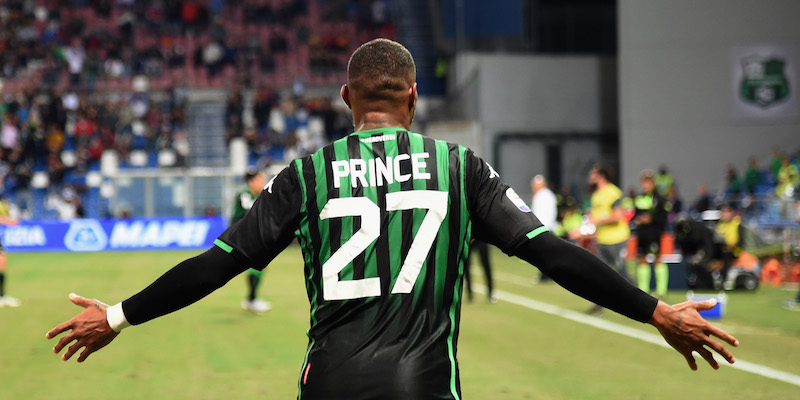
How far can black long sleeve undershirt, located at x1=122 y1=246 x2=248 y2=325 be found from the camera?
298cm

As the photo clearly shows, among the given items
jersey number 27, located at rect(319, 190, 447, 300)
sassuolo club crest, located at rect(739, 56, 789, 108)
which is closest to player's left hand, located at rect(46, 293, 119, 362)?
jersey number 27, located at rect(319, 190, 447, 300)

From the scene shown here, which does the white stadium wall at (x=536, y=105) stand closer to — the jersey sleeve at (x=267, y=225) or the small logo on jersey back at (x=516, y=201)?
the small logo on jersey back at (x=516, y=201)

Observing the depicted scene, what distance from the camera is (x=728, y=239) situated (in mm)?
19328

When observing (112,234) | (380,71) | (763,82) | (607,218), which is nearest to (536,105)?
(763,82)

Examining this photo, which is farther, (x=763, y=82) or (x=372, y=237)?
(x=763, y=82)

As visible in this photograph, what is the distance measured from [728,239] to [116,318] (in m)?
17.9

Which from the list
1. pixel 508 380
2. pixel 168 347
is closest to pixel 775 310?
pixel 508 380

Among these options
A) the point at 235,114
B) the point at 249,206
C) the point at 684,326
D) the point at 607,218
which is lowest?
the point at 607,218

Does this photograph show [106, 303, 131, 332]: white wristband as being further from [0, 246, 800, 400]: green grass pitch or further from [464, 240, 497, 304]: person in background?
[464, 240, 497, 304]: person in background

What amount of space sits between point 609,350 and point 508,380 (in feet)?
7.22

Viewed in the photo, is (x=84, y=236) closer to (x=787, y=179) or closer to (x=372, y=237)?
(x=787, y=179)

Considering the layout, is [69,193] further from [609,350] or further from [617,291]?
[617,291]

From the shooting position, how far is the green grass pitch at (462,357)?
27.7 ft

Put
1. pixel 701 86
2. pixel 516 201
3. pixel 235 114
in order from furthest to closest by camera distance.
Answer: pixel 235 114, pixel 701 86, pixel 516 201
